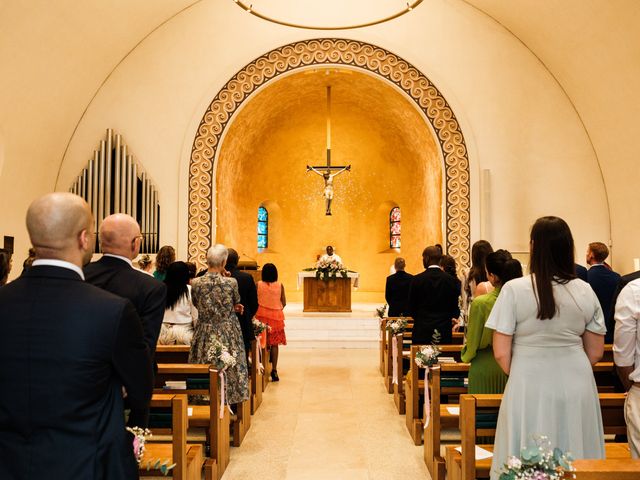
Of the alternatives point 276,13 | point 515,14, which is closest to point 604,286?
point 515,14

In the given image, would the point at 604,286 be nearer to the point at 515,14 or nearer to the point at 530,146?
the point at 530,146

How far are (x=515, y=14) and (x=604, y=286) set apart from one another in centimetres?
624

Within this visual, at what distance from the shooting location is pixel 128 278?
9.14 ft

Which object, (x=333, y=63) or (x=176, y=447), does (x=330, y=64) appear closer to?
(x=333, y=63)

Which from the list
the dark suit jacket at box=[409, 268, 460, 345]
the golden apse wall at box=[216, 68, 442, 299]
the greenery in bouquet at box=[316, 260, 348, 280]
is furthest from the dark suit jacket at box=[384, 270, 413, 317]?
the greenery in bouquet at box=[316, 260, 348, 280]

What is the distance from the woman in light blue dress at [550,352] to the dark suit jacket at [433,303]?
2923 mm

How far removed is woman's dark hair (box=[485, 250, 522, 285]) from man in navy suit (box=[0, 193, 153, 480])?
7.82 ft

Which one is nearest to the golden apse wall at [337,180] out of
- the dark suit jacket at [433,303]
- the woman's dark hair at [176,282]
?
the dark suit jacket at [433,303]

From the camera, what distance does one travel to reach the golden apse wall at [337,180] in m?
13.3

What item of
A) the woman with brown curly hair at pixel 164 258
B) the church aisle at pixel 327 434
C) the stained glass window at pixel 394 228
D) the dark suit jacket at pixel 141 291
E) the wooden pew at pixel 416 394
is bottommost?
the church aisle at pixel 327 434

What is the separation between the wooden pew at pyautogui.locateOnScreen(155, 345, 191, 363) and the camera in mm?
5414

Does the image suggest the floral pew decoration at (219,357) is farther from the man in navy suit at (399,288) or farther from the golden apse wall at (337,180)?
the golden apse wall at (337,180)

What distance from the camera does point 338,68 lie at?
1170 centimetres

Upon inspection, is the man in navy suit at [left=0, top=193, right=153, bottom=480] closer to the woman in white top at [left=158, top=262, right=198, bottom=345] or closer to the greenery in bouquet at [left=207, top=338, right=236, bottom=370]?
the greenery in bouquet at [left=207, top=338, right=236, bottom=370]
